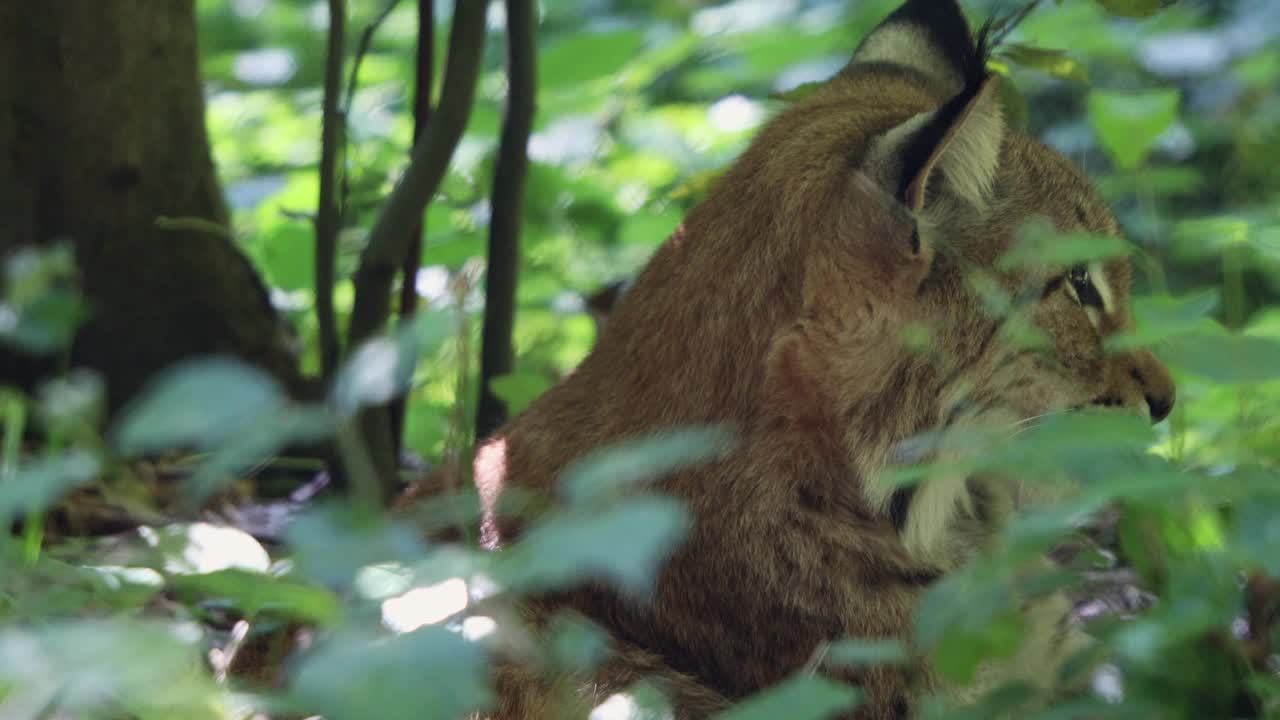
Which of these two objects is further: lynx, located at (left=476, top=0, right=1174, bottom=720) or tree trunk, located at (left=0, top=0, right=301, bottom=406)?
tree trunk, located at (left=0, top=0, right=301, bottom=406)

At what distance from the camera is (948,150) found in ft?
7.99

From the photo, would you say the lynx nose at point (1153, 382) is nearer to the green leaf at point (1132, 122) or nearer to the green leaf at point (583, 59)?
the green leaf at point (1132, 122)

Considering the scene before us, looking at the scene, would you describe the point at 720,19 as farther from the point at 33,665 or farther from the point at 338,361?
the point at 33,665

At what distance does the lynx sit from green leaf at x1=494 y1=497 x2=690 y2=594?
1086 millimetres

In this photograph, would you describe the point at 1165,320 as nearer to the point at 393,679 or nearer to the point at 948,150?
the point at 948,150

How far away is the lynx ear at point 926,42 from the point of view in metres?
2.92

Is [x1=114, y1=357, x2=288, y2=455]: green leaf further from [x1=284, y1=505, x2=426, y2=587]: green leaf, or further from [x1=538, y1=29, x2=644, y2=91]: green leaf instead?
[x1=538, y1=29, x2=644, y2=91]: green leaf

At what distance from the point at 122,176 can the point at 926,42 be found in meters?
1.84

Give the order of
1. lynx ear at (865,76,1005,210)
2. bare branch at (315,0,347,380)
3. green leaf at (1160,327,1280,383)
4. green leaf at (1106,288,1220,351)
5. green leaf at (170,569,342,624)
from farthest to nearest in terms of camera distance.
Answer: bare branch at (315,0,347,380), lynx ear at (865,76,1005,210), green leaf at (1106,288,1220,351), green leaf at (1160,327,1280,383), green leaf at (170,569,342,624)

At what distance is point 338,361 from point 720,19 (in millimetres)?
2641

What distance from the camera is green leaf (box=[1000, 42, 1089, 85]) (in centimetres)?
272

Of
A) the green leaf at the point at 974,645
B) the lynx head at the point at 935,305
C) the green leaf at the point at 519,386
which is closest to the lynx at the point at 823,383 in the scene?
the lynx head at the point at 935,305

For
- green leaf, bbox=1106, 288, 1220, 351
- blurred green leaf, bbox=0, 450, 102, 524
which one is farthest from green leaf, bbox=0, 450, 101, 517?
green leaf, bbox=1106, 288, 1220, 351

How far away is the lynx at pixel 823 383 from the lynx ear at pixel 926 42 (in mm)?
356
